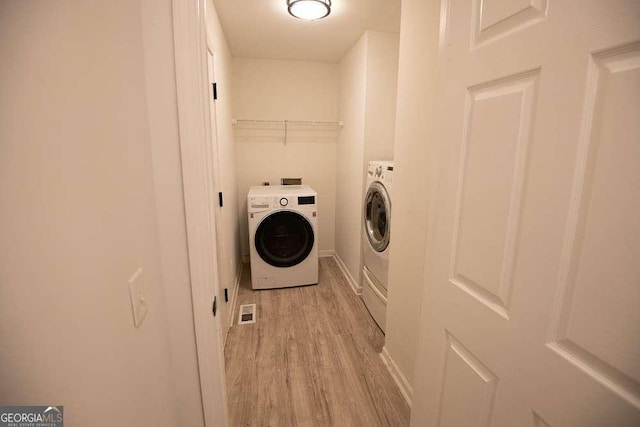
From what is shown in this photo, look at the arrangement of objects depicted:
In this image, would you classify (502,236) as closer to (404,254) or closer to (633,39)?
(633,39)

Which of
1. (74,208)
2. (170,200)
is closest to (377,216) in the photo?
Answer: (170,200)

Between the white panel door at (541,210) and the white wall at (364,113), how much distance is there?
1.73m

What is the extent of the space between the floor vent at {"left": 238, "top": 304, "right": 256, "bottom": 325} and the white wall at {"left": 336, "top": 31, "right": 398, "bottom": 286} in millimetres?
1052

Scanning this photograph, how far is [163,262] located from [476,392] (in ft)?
3.27

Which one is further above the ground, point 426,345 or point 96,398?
point 96,398

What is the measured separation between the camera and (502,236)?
2.41 ft

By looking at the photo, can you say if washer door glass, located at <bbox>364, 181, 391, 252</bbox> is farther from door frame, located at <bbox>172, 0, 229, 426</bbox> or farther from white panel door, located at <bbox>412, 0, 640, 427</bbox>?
door frame, located at <bbox>172, 0, 229, 426</bbox>

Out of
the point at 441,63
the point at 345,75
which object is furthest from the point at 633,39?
the point at 345,75

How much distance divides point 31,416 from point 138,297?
326 millimetres

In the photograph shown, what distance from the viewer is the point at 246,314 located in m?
2.58

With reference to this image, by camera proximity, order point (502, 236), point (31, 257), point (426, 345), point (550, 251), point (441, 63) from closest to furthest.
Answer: point (31, 257)
point (550, 251)
point (502, 236)
point (441, 63)
point (426, 345)

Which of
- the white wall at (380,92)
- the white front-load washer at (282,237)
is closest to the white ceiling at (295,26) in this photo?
the white wall at (380,92)

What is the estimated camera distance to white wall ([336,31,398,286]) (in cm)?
260

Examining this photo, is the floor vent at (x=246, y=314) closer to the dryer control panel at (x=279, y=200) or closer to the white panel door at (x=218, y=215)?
the white panel door at (x=218, y=215)
